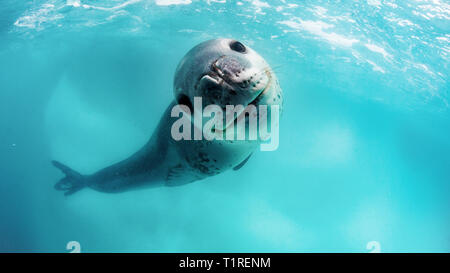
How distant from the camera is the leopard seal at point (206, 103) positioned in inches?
57.9

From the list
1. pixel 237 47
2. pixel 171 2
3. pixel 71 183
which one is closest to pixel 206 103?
pixel 237 47

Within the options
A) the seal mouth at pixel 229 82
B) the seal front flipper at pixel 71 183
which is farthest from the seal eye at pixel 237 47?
the seal front flipper at pixel 71 183

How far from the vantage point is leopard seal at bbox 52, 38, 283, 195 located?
147cm

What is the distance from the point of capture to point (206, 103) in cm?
150

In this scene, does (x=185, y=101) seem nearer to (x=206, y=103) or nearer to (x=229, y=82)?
(x=206, y=103)

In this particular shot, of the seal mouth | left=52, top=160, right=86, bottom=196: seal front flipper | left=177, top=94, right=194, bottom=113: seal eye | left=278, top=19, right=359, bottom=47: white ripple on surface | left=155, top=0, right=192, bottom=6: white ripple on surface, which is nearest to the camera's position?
the seal mouth

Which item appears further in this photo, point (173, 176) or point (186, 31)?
point (186, 31)

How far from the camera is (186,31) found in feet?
49.5

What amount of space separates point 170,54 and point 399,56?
16020mm

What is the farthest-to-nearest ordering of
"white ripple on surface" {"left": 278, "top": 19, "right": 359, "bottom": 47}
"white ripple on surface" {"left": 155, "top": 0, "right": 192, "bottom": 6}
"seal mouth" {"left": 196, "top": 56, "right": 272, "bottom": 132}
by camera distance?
1. "white ripple on surface" {"left": 278, "top": 19, "right": 359, "bottom": 47}
2. "white ripple on surface" {"left": 155, "top": 0, "right": 192, "bottom": 6}
3. "seal mouth" {"left": 196, "top": 56, "right": 272, "bottom": 132}

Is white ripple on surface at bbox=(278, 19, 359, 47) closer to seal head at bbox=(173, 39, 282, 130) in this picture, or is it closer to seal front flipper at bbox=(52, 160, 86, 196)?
seal front flipper at bbox=(52, 160, 86, 196)

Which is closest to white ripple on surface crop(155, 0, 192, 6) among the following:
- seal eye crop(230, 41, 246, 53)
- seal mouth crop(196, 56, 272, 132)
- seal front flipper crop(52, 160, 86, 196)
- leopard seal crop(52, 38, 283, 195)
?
seal front flipper crop(52, 160, 86, 196)
